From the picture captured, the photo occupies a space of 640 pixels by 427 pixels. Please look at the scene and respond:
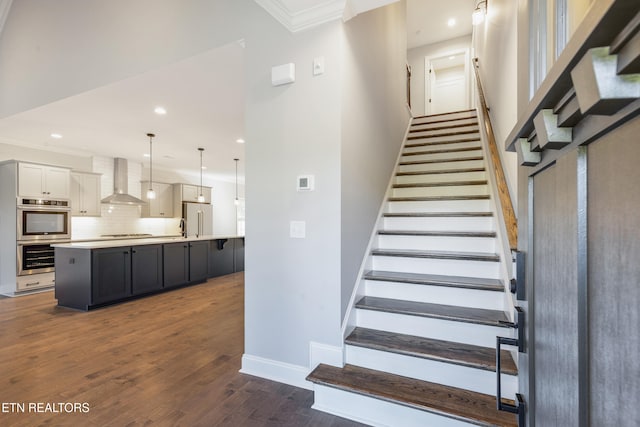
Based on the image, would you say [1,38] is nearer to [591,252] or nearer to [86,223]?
[86,223]

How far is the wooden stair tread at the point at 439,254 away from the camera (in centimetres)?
248

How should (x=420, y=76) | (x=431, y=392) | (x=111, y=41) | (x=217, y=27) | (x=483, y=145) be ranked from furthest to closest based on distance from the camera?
(x=420, y=76), (x=483, y=145), (x=111, y=41), (x=217, y=27), (x=431, y=392)

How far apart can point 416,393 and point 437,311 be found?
601 millimetres

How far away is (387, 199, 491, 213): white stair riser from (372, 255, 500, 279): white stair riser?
80 cm

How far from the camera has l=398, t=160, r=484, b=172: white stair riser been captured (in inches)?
148

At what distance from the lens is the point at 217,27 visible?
2637mm

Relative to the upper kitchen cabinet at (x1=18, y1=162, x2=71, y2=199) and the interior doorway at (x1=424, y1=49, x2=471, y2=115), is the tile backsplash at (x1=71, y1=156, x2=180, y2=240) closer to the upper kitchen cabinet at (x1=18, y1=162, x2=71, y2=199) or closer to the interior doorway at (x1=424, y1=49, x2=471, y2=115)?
the upper kitchen cabinet at (x1=18, y1=162, x2=71, y2=199)

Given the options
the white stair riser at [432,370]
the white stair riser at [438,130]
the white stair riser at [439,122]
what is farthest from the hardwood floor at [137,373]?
the white stair riser at [439,122]

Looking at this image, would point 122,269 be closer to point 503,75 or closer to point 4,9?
point 4,9

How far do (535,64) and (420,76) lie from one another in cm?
789

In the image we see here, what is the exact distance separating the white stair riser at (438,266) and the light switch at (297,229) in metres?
0.92

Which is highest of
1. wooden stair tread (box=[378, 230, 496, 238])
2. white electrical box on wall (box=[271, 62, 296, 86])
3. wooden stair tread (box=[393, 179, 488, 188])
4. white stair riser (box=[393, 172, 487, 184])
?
white electrical box on wall (box=[271, 62, 296, 86])

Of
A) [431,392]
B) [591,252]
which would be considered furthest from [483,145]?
[591,252]

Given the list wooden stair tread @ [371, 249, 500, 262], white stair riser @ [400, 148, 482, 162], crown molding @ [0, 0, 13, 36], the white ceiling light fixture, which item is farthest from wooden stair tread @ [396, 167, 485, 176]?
crown molding @ [0, 0, 13, 36]
